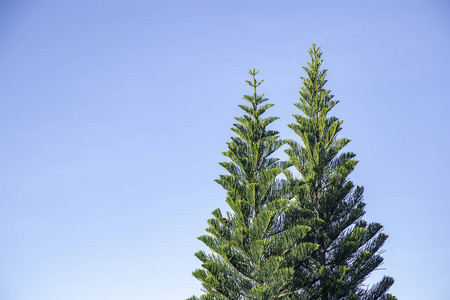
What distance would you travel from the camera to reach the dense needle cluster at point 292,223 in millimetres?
11250

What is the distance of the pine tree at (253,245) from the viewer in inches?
432

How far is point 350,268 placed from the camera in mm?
11953

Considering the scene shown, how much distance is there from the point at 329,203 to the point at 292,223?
1260mm

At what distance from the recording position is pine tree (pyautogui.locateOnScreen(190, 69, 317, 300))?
36.0 feet

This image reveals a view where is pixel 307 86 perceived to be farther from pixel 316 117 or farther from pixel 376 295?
pixel 376 295

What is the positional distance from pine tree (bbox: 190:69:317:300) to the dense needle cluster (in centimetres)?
2

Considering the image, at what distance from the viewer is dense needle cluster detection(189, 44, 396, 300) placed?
11250mm

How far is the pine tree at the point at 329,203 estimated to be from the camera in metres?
11.9

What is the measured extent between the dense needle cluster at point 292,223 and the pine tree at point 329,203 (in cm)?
2

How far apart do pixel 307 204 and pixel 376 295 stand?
8.63 ft

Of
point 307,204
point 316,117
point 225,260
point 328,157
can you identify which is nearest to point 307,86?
point 316,117

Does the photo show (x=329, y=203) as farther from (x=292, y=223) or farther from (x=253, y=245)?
(x=253, y=245)

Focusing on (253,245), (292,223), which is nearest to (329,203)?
(292,223)

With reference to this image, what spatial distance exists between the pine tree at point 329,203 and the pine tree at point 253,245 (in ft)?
2.16
